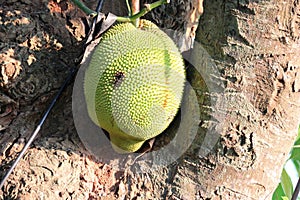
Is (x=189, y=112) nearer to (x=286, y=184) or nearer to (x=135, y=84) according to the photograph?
(x=135, y=84)

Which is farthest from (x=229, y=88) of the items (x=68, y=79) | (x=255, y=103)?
(x=68, y=79)

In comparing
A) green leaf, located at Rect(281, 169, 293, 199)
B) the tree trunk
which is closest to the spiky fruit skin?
the tree trunk

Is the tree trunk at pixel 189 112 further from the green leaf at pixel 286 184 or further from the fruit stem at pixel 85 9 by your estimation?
the green leaf at pixel 286 184

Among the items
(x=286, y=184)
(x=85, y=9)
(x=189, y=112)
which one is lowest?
(x=286, y=184)

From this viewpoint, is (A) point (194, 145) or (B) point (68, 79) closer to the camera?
(A) point (194, 145)

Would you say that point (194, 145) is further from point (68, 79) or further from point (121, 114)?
point (68, 79)

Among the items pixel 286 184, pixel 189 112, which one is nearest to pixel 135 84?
pixel 189 112
